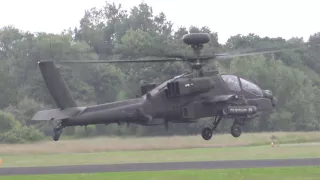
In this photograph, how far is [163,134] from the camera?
4522 cm

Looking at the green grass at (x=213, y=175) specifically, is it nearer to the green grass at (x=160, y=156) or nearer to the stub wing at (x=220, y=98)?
the green grass at (x=160, y=156)

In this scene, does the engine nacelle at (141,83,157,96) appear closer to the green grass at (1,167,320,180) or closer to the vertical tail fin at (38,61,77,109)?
the vertical tail fin at (38,61,77,109)

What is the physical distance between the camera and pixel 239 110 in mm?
22141

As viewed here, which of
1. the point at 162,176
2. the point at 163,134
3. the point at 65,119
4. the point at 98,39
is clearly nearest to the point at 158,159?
the point at 163,134

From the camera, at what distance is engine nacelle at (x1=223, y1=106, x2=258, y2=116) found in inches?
869

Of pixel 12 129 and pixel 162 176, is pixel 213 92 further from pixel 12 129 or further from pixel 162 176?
pixel 12 129

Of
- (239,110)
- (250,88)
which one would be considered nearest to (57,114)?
(239,110)

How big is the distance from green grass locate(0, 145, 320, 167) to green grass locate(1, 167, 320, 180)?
7005mm

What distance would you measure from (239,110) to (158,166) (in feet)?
59.8

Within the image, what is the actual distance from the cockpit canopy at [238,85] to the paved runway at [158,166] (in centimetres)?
1538

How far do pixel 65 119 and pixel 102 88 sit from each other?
32061 millimetres

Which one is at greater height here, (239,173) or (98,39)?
(98,39)

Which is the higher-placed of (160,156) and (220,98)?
(220,98)

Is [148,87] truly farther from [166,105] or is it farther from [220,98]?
[220,98]
